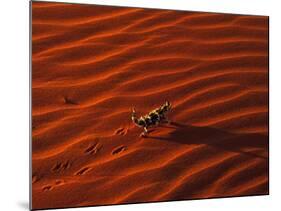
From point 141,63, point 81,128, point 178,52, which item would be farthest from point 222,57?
point 81,128

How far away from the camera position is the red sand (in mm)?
5293

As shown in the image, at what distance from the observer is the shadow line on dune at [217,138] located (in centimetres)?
570

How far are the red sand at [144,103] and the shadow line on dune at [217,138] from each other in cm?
1

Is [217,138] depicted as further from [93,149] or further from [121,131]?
[93,149]

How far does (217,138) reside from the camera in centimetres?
587

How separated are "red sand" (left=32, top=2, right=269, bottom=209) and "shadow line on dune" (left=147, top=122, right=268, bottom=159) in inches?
0.4

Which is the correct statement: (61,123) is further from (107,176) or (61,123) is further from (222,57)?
(222,57)

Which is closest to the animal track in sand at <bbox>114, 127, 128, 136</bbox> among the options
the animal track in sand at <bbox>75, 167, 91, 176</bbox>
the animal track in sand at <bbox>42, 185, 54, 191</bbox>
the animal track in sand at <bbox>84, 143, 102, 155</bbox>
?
the animal track in sand at <bbox>84, 143, 102, 155</bbox>

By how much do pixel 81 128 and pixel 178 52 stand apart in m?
1.29

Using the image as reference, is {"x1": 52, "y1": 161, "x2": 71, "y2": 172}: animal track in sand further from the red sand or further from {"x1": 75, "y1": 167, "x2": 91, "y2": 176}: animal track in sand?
{"x1": 75, "y1": 167, "x2": 91, "y2": 176}: animal track in sand

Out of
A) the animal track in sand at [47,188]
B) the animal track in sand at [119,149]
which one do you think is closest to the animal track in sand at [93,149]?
the animal track in sand at [119,149]

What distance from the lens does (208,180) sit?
5828 millimetres

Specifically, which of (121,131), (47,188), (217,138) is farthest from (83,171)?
(217,138)

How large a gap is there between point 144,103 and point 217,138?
35.2 inches
